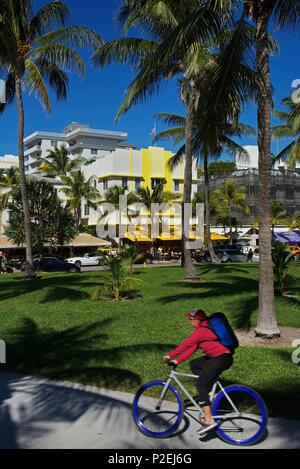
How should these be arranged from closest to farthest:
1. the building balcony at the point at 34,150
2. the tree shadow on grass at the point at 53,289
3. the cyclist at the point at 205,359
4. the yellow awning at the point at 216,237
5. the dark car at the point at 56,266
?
the cyclist at the point at 205,359
the tree shadow on grass at the point at 53,289
the dark car at the point at 56,266
the yellow awning at the point at 216,237
the building balcony at the point at 34,150

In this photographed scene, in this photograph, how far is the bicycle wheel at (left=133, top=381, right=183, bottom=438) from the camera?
5.27 metres

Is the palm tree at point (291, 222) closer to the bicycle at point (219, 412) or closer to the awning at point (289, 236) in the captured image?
the awning at point (289, 236)

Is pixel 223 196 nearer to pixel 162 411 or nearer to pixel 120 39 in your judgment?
pixel 120 39

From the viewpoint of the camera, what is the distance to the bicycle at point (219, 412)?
16.5ft

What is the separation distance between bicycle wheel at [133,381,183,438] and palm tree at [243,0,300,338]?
470cm

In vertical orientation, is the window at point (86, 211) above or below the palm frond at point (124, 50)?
below

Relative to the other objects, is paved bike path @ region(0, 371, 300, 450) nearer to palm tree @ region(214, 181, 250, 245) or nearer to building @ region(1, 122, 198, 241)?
building @ region(1, 122, 198, 241)

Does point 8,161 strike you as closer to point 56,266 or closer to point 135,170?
point 135,170

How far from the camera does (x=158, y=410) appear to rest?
5.51m

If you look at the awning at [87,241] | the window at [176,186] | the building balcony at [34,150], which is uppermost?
the building balcony at [34,150]

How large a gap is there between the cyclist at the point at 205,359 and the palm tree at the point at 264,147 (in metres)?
4.67

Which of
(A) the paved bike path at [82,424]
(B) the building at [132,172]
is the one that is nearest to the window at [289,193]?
(B) the building at [132,172]

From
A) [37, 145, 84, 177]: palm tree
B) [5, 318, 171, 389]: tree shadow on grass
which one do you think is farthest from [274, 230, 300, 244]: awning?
[5, 318, 171, 389]: tree shadow on grass
